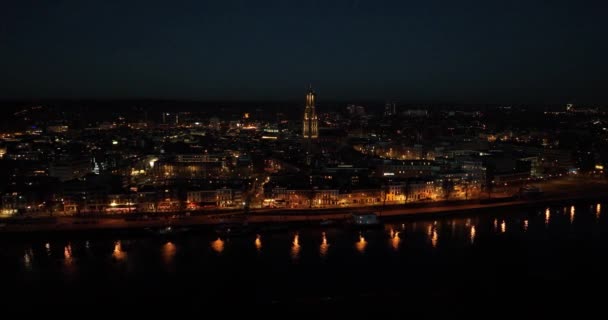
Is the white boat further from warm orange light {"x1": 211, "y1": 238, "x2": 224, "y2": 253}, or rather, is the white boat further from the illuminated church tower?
the illuminated church tower

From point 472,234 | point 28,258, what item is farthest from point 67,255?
point 472,234

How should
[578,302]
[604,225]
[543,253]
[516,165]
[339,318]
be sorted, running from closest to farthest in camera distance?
[339,318] < [578,302] < [543,253] < [604,225] < [516,165]

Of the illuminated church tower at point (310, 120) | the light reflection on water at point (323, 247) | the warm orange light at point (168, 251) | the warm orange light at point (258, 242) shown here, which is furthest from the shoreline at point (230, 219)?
the illuminated church tower at point (310, 120)

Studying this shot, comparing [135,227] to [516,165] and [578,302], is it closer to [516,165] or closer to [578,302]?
[578,302]

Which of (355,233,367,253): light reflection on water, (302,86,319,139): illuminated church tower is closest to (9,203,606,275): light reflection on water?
(355,233,367,253): light reflection on water

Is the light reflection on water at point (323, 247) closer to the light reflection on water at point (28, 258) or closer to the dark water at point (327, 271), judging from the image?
the dark water at point (327, 271)

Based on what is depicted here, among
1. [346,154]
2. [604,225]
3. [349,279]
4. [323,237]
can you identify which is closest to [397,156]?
[346,154]
